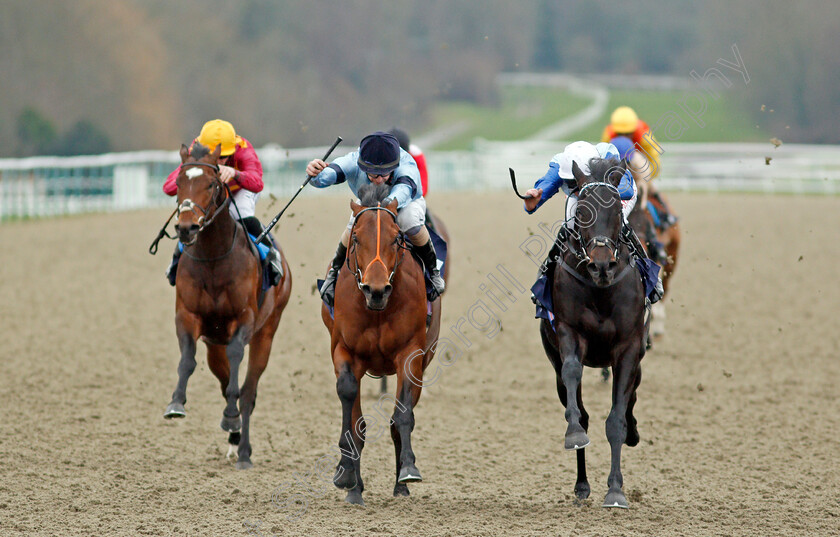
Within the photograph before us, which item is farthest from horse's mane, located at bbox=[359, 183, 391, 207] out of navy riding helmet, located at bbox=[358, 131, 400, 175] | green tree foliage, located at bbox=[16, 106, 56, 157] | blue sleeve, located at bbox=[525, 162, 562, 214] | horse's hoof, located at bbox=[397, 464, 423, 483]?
green tree foliage, located at bbox=[16, 106, 56, 157]

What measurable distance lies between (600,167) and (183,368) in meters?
2.79

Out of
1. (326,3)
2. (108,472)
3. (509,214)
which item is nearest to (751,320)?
(108,472)

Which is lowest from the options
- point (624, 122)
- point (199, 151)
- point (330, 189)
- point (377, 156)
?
point (377, 156)

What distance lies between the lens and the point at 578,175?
5590 millimetres

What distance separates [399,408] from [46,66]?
26671mm

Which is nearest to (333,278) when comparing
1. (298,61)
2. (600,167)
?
Result: (600,167)

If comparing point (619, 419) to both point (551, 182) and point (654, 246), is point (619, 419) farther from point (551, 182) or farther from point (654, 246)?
point (654, 246)

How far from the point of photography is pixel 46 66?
29188mm

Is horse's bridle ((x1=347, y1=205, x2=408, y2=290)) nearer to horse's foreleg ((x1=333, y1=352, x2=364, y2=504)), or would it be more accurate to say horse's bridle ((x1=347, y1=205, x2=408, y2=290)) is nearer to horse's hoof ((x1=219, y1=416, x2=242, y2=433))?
horse's foreleg ((x1=333, y1=352, x2=364, y2=504))

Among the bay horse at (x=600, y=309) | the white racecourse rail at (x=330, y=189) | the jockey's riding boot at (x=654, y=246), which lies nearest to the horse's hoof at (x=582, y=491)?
the bay horse at (x=600, y=309)

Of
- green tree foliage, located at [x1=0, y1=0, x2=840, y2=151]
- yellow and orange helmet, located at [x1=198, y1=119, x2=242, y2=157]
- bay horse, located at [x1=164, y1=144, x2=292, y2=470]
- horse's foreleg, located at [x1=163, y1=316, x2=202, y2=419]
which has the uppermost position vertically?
green tree foliage, located at [x1=0, y1=0, x2=840, y2=151]

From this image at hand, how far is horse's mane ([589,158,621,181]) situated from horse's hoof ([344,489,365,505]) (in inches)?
89.3

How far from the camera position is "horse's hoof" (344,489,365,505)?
582cm

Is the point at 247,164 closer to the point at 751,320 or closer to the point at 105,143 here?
the point at 751,320
